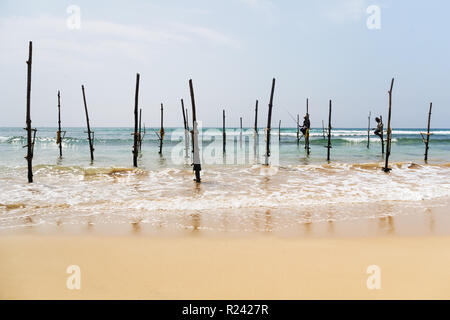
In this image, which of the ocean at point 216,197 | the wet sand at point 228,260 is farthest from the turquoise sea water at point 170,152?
the wet sand at point 228,260

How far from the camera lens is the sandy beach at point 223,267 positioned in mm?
3852

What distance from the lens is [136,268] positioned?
4.52 m

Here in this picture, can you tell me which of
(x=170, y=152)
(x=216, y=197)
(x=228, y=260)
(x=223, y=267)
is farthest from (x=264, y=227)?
(x=170, y=152)

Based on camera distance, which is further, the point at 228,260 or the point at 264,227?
the point at 264,227

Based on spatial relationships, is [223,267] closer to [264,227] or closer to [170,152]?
[264,227]

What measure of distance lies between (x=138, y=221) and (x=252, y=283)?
3802 mm

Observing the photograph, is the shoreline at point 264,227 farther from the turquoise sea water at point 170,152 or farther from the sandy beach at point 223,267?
the turquoise sea water at point 170,152

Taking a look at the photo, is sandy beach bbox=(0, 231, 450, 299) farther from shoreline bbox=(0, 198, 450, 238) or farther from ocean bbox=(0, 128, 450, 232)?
ocean bbox=(0, 128, 450, 232)

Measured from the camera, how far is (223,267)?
14.9 feet

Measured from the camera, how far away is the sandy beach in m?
3.85

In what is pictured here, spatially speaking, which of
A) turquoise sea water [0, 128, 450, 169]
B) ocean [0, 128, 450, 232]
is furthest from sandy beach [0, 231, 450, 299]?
turquoise sea water [0, 128, 450, 169]

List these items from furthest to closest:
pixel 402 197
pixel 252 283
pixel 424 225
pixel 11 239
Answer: pixel 402 197 < pixel 424 225 < pixel 11 239 < pixel 252 283
